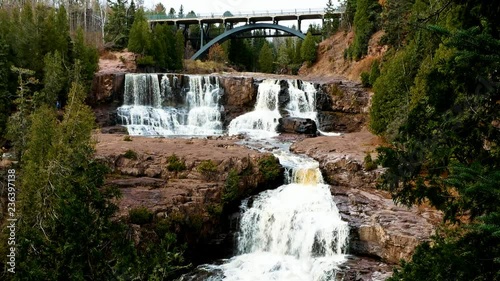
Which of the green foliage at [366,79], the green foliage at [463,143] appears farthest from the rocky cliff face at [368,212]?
the green foliage at [366,79]

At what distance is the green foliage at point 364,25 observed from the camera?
42.6m

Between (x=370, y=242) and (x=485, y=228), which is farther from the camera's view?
(x=370, y=242)

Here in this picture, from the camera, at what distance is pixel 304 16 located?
59.1 m

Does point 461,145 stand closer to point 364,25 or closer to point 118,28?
point 364,25

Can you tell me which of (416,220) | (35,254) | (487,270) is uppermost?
(487,270)

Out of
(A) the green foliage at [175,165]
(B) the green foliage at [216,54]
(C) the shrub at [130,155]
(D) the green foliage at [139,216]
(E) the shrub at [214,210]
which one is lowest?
(E) the shrub at [214,210]

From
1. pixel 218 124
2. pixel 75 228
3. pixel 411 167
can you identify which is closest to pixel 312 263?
pixel 75 228

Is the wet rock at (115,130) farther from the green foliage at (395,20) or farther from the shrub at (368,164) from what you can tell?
the green foliage at (395,20)

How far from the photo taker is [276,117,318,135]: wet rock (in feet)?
98.6

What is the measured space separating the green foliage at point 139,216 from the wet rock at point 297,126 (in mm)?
17102

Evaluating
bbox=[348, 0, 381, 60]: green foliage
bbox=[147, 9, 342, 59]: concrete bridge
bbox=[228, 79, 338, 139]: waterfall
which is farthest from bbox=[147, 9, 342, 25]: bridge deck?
bbox=[228, 79, 338, 139]: waterfall

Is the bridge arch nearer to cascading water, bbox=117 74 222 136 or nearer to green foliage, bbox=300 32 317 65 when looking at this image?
green foliage, bbox=300 32 317 65

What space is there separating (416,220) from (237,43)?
202 ft

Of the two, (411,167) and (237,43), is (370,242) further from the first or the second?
(237,43)
